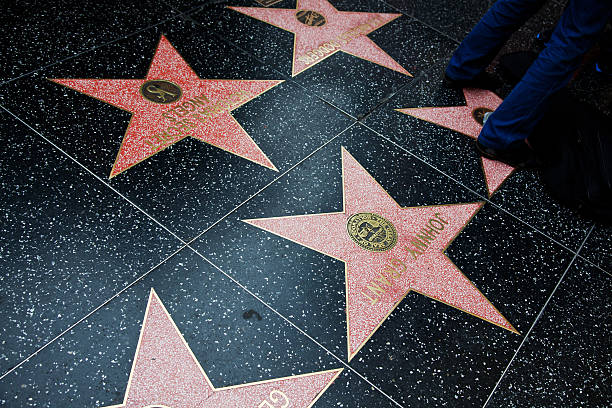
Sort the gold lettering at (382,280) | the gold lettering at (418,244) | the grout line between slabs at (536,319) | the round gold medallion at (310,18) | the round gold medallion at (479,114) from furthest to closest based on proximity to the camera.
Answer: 1. the round gold medallion at (310,18)
2. the round gold medallion at (479,114)
3. the gold lettering at (418,244)
4. the gold lettering at (382,280)
5. the grout line between slabs at (536,319)

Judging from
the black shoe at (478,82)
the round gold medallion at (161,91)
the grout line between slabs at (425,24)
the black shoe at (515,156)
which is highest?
the grout line between slabs at (425,24)

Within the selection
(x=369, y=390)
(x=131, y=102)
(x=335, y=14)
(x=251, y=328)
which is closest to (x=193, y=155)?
(x=131, y=102)

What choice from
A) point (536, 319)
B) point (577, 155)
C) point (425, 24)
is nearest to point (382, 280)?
point (536, 319)

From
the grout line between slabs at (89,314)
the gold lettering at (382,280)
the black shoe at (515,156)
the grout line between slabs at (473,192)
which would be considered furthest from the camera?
the black shoe at (515,156)

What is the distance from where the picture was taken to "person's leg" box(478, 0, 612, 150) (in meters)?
1.71

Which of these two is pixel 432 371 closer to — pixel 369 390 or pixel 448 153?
pixel 369 390

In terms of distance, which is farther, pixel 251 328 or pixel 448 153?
pixel 448 153

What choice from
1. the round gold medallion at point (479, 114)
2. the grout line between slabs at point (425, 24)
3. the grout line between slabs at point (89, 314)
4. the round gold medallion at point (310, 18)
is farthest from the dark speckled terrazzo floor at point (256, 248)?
the grout line between slabs at point (425, 24)

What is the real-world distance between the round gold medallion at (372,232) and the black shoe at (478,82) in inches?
37.0

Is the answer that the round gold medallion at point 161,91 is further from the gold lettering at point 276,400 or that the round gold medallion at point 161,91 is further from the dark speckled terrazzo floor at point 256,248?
the gold lettering at point 276,400

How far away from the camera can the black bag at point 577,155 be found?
184 cm

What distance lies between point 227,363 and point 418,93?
1.52m

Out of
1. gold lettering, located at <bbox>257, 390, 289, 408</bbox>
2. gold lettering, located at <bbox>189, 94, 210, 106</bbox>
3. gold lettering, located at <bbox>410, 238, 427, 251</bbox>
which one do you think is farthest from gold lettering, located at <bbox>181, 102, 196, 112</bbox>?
gold lettering, located at <bbox>257, 390, 289, 408</bbox>

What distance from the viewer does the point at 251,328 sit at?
1.37 m
